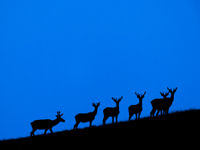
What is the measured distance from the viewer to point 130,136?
18062 millimetres

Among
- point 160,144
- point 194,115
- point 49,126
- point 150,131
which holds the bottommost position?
point 160,144

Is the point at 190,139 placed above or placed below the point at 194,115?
below

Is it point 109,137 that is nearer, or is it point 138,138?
point 138,138

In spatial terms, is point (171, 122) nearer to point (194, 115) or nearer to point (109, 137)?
point (194, 115)

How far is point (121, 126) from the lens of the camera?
21203 mm

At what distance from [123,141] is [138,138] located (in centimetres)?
66

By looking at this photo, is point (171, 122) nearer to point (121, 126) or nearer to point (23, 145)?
point (121, 126)

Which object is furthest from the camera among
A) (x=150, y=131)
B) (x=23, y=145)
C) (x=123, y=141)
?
(x=23, y=145)

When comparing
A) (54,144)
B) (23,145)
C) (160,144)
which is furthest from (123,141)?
(23,145)

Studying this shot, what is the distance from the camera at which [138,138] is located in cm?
1730

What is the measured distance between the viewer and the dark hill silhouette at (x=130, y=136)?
16766 millimetres

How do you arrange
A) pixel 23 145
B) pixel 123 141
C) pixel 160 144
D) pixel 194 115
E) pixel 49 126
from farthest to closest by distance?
pixel 49 126 < pixel 194 115 < pixel 23 145 < pixel 123 141 < pixel 160 144

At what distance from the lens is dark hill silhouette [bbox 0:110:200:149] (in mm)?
16766

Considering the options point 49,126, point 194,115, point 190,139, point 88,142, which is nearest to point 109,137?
point 88,142
